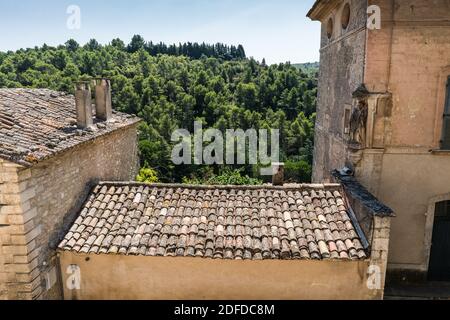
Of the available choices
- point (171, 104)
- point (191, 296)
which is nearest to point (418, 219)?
point (191, 296)

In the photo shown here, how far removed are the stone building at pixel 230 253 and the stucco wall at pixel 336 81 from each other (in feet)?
10.4

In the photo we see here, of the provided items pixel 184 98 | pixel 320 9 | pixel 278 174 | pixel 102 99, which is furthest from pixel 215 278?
pixel 184 98

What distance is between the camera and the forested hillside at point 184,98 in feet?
138

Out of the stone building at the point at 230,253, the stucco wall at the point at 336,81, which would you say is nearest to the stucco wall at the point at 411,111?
the stucco wall at the point at 336,81

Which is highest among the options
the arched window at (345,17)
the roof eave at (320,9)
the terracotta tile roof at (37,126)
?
the roof eave at (320,9)

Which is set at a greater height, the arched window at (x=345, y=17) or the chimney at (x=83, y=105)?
the arched window at (x=345, y=17)

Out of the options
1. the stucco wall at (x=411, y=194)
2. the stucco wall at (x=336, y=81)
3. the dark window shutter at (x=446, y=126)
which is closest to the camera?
the dark window shutter at (x=446, y=126)

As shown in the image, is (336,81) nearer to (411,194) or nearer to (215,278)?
(411,194)

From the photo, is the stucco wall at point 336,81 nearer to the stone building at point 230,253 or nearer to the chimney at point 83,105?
the stone building at point 230,253

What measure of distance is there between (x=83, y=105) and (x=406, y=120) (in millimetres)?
8225

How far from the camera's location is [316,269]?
7.07 m

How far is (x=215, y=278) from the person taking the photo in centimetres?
721
